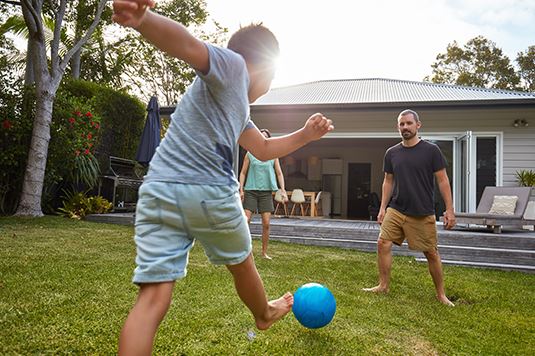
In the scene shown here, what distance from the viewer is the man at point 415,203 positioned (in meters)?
3.59

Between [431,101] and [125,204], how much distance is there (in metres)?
7.80

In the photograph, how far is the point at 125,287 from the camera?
125 inches

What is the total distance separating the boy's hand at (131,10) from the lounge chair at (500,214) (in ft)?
23.6

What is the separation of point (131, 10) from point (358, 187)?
53.0ft

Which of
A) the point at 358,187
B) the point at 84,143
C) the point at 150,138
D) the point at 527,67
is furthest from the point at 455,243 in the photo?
the point at 527,67

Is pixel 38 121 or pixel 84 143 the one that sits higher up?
pixel 38 121

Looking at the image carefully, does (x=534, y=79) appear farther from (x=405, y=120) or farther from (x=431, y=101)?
(x=405, y=120)

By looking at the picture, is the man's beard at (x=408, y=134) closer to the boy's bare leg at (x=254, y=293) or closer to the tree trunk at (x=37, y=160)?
the boy's bare leg at (x=254, y=293)

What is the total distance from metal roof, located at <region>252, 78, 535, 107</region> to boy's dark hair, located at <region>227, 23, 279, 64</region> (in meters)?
8.33

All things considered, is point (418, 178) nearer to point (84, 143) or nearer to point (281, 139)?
Answer: point (281, 139)

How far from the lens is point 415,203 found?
3.61 metres

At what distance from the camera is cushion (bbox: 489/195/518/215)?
7.61m

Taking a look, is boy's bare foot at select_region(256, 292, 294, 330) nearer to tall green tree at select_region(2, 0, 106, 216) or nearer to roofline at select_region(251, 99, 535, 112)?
tall green tree at select_region(2, 0, 106, 216)

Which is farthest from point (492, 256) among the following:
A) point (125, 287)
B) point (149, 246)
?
point (149, 246)
